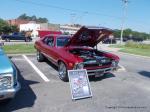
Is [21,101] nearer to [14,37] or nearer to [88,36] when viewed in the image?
[88,36]

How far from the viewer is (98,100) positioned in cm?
674

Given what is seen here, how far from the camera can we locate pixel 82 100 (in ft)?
22.0

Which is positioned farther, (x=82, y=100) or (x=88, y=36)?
(x=88, y=36)

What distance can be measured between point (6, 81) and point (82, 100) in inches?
86.6

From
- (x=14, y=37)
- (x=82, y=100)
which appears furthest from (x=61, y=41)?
(x=14, y=37)

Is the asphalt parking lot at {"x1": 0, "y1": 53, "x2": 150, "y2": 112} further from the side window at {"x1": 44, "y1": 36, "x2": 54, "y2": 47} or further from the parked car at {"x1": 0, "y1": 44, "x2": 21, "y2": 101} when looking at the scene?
the side window at {"x1": 44, "y1": 36, "x2": 54, "y2": 47}

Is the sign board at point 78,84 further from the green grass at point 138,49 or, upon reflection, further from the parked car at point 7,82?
the green grass at point 138,49

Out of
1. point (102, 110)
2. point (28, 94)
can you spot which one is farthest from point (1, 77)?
point (102, 110)

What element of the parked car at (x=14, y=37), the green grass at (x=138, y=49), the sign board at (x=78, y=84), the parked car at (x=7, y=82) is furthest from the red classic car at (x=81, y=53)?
the parked car at (x=14, y=37)

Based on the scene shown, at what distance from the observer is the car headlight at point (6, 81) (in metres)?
5.31

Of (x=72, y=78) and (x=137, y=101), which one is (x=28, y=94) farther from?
(x=137, y=101)

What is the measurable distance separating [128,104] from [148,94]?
1.28 metres

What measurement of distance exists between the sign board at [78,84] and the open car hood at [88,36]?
7.07ft

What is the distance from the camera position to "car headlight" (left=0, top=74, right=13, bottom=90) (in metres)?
5.31
